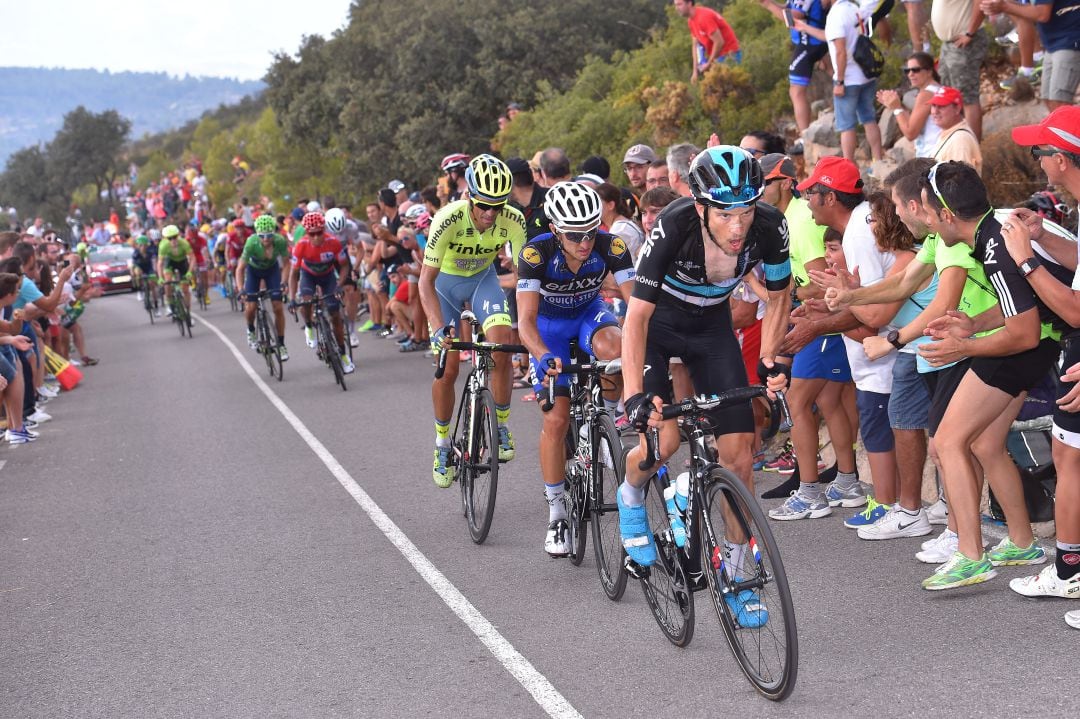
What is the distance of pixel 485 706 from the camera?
16.5 feet

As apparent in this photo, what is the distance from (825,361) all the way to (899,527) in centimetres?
120

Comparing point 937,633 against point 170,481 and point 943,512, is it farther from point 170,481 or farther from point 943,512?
point 170,481

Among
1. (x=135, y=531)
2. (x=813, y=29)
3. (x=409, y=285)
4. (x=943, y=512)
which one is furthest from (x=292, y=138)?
(x=943, y=512)

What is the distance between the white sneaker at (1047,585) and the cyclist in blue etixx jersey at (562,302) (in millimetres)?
2591

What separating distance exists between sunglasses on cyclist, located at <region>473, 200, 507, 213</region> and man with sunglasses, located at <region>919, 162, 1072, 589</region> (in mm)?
3335

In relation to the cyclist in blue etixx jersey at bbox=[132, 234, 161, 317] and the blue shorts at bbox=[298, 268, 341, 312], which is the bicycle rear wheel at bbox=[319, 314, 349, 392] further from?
the cyclist in blue etixx jersey at bbox=[132, 234, 161, 317]

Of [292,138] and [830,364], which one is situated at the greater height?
[292,138]

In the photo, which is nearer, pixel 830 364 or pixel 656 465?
pixel 656 465

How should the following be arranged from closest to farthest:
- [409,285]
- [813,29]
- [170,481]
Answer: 1. [170,481]
2. [813,29]
3. [409,285]

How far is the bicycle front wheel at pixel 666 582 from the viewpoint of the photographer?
540 cm

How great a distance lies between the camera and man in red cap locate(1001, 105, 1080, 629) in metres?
5.16

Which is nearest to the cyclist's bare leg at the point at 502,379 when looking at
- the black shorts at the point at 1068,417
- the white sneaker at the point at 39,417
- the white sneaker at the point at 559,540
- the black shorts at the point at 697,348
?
the white sneaker at the point at 559,540

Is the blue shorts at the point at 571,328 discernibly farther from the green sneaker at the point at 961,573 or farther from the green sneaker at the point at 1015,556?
the green sneaker at the point at 1015,556

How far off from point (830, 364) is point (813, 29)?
23.3 ft
